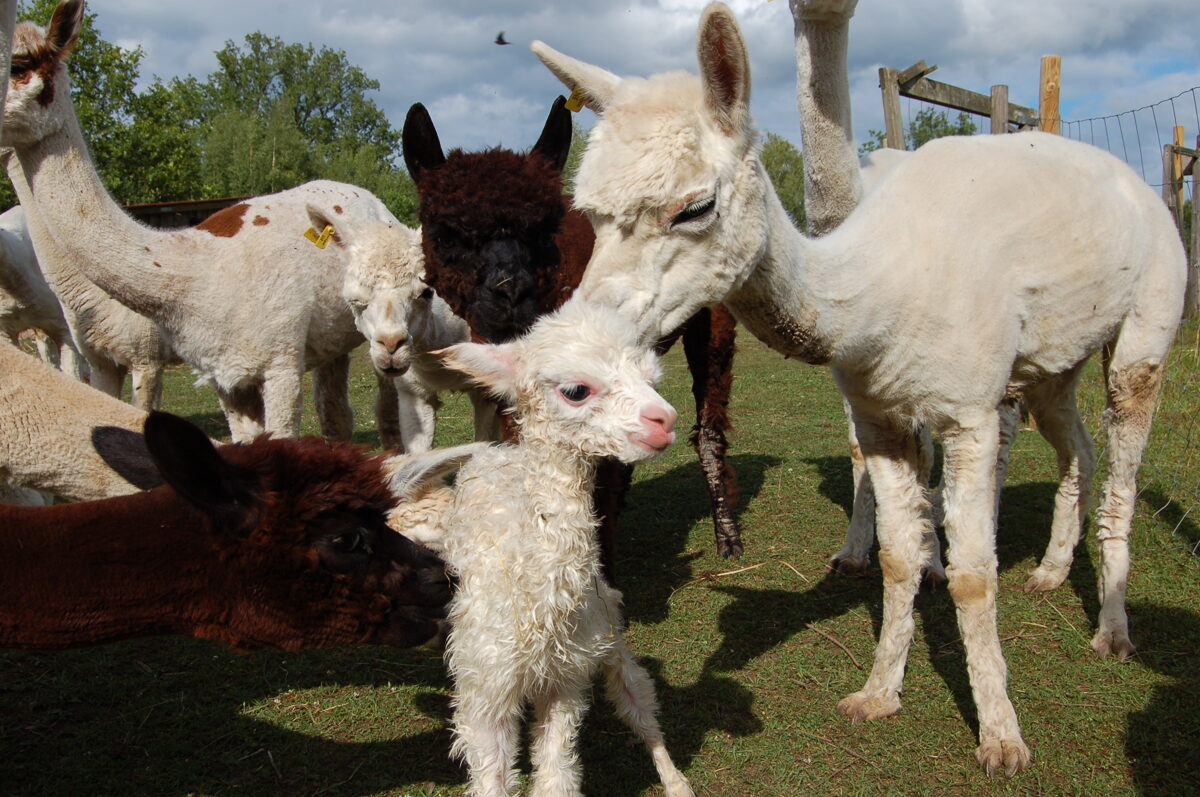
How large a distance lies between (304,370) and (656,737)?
380 cm

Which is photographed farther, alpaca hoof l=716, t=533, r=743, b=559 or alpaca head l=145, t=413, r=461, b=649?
alpaca hoof l=716, t=533, r=743, b=559

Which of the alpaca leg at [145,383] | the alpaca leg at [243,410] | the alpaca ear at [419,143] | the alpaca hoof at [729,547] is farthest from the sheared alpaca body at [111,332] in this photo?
the alpaca hoof at [729,547]


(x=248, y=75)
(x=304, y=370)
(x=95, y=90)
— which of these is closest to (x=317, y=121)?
(x=248, y=75)

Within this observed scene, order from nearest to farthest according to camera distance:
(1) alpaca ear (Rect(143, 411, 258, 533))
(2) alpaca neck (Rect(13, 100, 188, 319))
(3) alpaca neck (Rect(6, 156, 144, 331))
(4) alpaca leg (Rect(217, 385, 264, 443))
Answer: (1) alpaca ear (Rect(143, 411, 258, 533)) < (2) alpaca neck (Rect(13, 100, 188, 319)) < (4) alpaca leg (Rect(217, 385, 264, 443)) < (3) alpaca neck (Rect(6, 156, 144, 331))

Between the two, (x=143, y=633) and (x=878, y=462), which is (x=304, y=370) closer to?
(x=143, y=633)

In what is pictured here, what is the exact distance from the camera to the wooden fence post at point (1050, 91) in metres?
8.24

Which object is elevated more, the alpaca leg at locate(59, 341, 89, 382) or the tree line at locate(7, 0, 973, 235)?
the tree line at locate(7, 0, 973, 235)

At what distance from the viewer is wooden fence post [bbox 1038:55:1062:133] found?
27.0 ft

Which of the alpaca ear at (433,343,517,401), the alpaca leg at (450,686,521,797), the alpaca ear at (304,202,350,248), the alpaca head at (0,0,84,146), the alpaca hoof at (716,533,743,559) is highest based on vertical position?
the alpaca head at (0,0,84,146)

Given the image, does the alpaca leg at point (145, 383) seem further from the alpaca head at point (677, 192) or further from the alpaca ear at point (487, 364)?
the alpaca head at point (677, 192)

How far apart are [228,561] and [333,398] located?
468 cm

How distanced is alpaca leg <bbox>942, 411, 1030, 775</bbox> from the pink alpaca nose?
60.7 inches

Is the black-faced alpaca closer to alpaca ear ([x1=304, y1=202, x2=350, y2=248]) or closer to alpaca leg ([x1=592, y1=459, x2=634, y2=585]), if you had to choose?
alpaca leg ([x1=592, y1=459, x2=634, y2=585])

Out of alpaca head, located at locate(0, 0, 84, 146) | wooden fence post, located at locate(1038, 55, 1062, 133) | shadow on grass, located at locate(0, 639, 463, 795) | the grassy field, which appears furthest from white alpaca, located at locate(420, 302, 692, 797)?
wooden fence post, located at locate(1038, 55, 1062, 133)
